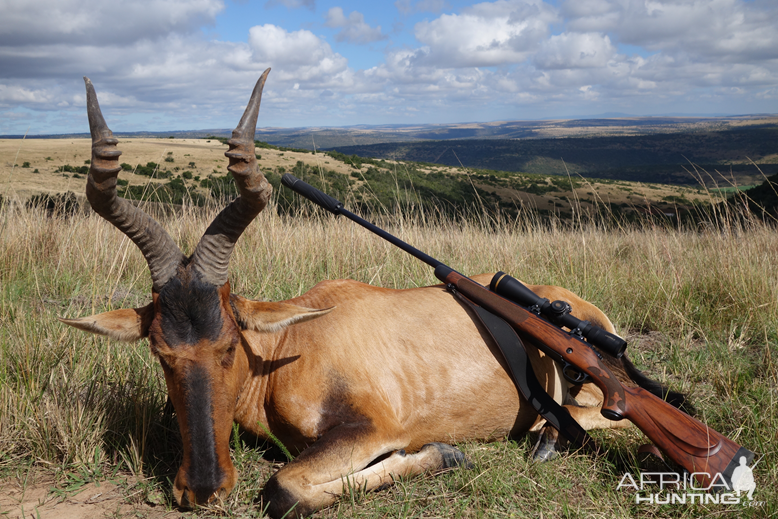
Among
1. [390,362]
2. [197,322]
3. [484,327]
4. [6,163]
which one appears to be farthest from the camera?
[6,163]

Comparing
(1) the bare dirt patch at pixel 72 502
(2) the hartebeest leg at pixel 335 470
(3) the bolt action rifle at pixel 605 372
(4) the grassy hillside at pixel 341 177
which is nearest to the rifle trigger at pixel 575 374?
(3) the bolt action rifle at pixel 605 372

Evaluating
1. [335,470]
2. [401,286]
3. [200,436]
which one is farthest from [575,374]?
[401,286]

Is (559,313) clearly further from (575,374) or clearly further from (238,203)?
(238,203)

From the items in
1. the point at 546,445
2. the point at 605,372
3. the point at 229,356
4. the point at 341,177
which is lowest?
the point at 546,445

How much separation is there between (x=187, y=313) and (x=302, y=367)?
0.86m

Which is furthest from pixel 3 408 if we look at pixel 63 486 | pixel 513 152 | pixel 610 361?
pixel 513 152

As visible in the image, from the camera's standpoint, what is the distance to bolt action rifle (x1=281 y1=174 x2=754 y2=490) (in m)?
2.80

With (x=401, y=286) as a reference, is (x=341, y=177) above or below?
above

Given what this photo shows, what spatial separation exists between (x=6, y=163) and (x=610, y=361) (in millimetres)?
38788

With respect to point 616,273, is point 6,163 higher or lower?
higher

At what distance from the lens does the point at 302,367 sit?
3.27 metres

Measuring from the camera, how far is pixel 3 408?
3.44 metres

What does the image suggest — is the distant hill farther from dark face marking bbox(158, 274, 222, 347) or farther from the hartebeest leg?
dark face marking bbox(158, 274, 222, 347)

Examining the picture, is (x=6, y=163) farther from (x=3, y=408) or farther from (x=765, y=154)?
(x=765, y=154)
